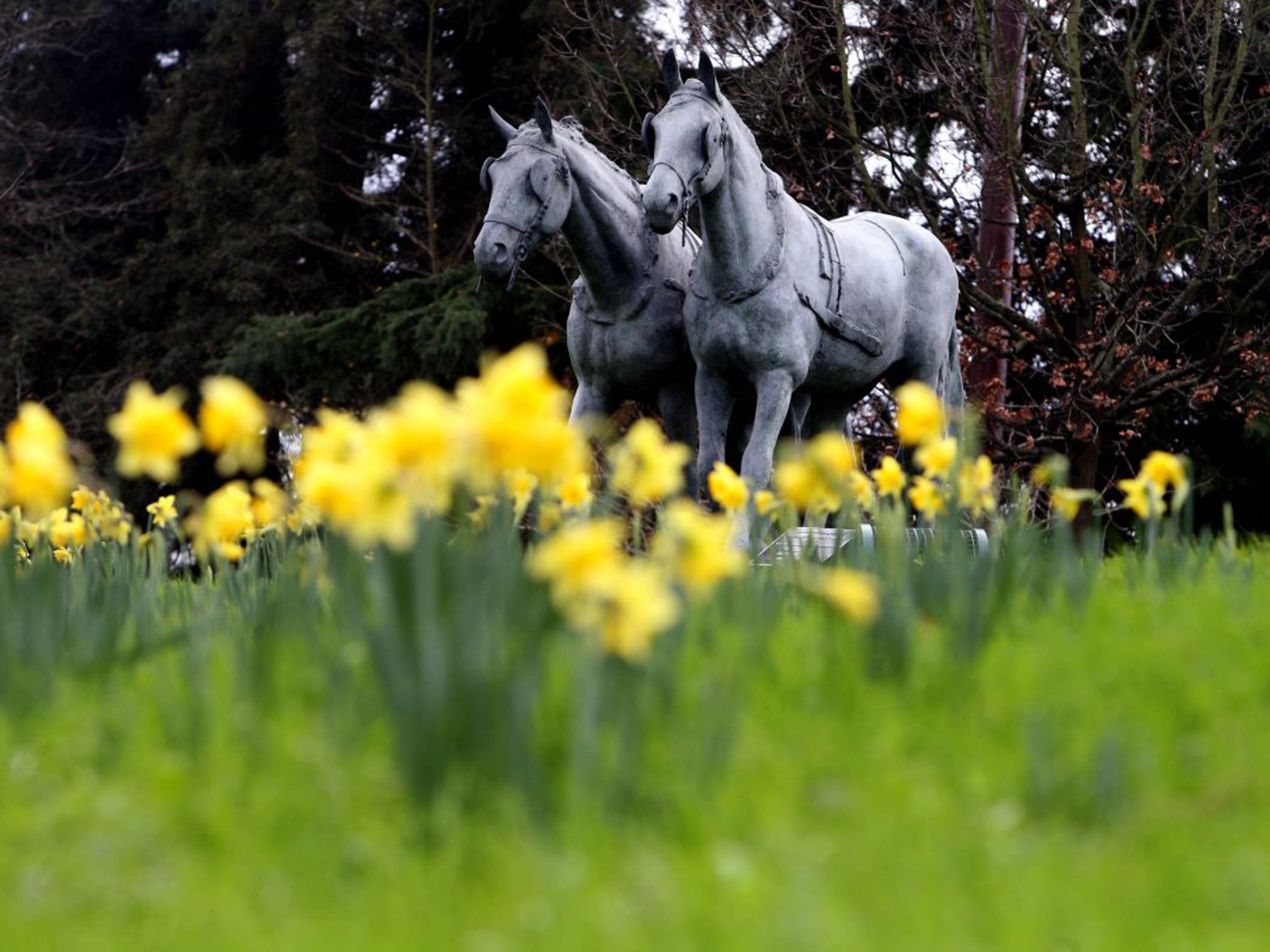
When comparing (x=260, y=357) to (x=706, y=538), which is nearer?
(x=706, y=538)

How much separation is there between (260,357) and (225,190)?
3217mm

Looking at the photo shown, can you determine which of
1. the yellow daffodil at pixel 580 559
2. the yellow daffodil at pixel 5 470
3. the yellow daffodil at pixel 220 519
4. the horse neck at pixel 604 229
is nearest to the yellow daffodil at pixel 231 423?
the yellow daffodil at pixel 580 559

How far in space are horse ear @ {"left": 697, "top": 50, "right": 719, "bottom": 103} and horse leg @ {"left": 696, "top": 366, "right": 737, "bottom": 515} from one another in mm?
1067

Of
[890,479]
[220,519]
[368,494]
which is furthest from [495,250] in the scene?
[368,494]

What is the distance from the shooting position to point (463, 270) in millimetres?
15172

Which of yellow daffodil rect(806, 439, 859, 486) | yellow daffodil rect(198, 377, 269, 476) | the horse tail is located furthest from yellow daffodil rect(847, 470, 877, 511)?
the horse tail

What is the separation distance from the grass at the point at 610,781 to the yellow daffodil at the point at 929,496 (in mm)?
601

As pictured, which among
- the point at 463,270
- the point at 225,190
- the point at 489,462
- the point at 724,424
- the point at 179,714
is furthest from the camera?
the point at 225,190

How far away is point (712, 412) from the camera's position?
6086 mm

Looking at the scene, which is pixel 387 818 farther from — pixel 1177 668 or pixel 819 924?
pixel 1177 668

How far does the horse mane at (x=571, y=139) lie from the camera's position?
5.82m


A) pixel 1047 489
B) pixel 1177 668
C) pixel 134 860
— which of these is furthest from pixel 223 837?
pixel 1047 489

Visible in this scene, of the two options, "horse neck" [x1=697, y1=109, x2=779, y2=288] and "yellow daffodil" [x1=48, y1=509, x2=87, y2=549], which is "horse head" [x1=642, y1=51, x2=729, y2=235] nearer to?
"horse neck" [x1=697, y1=109, x2=779, y2=288]

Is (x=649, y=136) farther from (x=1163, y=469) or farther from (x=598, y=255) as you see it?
(x=1163, y=469)
